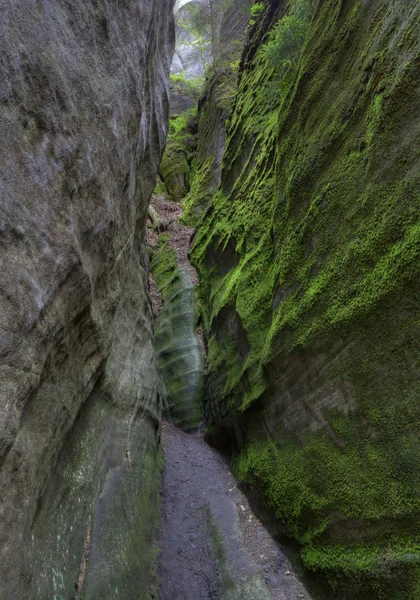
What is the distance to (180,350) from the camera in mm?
12594

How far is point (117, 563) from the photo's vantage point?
5172 millimetres

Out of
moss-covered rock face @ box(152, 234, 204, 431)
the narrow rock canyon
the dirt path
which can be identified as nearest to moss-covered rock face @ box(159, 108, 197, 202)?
moss-covered rock face @ box(152, 234, 204, 431)

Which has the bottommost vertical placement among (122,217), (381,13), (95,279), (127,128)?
(95,279)

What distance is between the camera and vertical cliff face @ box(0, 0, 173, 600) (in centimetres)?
334

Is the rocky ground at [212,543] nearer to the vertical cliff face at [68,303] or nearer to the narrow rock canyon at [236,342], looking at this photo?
the narrow rock canyon at [236,342]

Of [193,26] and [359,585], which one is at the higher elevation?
[193,26]

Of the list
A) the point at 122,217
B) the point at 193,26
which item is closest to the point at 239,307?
the point at 122,217

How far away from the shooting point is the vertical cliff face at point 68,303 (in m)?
3.34

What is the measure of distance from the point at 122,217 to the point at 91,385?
2690mm

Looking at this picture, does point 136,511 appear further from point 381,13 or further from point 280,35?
point 280,35

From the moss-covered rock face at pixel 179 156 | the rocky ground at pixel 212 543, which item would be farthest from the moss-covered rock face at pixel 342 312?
the moss-covered rock face at pixel 179 156

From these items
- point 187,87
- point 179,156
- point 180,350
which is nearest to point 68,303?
point 180,350

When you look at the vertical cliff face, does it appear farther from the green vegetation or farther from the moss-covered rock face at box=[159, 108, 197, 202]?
the green vegetation

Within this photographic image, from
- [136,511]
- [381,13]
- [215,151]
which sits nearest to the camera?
[381,13]
